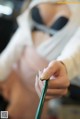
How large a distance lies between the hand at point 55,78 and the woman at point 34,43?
0.02 metres

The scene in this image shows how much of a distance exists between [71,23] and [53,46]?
5cm

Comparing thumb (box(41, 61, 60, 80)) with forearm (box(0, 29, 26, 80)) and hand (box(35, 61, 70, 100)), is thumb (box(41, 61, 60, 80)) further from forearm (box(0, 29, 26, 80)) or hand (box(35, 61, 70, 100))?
forearm (box(0, 29, 26, 80))

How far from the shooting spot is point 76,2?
415 millimetres

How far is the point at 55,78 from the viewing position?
0.37 metres

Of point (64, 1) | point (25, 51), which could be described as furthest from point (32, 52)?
point (64, 1)

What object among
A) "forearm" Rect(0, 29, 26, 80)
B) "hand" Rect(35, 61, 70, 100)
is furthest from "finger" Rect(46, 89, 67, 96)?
"forearm" Rect(0, 29, 26, 80)

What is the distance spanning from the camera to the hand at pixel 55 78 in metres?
0.36

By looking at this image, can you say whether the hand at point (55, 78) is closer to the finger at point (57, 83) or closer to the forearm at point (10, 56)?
the finger at point (57, 83)

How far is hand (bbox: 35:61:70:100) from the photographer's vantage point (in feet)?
1.17

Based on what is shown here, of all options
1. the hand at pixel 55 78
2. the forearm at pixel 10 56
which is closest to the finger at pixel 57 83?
the hand at pixel 55 78

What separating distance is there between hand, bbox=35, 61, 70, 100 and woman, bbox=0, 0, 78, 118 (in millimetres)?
19

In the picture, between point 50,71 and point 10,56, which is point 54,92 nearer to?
point 50,71

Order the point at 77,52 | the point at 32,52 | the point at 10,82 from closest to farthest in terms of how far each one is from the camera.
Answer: the point at 77,52, the point at 32,52, the point at 10,82

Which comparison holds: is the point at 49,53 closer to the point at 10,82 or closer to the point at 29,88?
the point at 29,88
